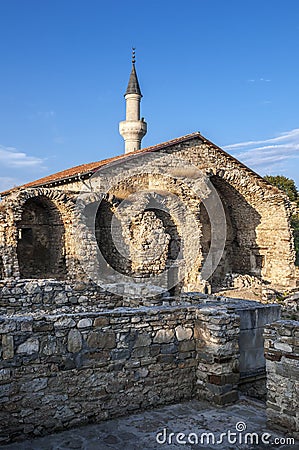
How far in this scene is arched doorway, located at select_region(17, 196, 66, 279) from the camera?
14359 mm

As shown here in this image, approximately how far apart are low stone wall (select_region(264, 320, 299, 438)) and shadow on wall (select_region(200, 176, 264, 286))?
1396 centimetres

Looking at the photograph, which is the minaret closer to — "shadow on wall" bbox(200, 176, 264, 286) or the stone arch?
"shadow on wall" bbox(200, 176, 264, 286)

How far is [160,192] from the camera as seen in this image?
619 inches

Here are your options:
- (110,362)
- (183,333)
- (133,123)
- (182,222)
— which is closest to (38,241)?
(182,222)

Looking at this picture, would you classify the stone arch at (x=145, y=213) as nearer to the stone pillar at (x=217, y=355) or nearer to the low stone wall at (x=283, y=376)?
the stone pillar at (x=217, y=355)

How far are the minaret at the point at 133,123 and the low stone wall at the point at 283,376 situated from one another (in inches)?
886

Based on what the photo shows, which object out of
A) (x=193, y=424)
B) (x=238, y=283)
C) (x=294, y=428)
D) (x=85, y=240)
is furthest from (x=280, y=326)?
(x=238, y=283)

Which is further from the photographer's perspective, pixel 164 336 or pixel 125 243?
pixel 125 243

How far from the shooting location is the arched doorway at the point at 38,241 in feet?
47.1

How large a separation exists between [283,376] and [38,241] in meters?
11.8

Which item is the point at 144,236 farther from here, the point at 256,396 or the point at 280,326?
the point at 280,326

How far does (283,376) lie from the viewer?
14.2 ft

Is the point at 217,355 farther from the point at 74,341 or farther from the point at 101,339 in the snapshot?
the point at 74,341

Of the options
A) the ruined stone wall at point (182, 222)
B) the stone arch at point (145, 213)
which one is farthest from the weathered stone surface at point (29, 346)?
the stone arch at point (145, 213)
